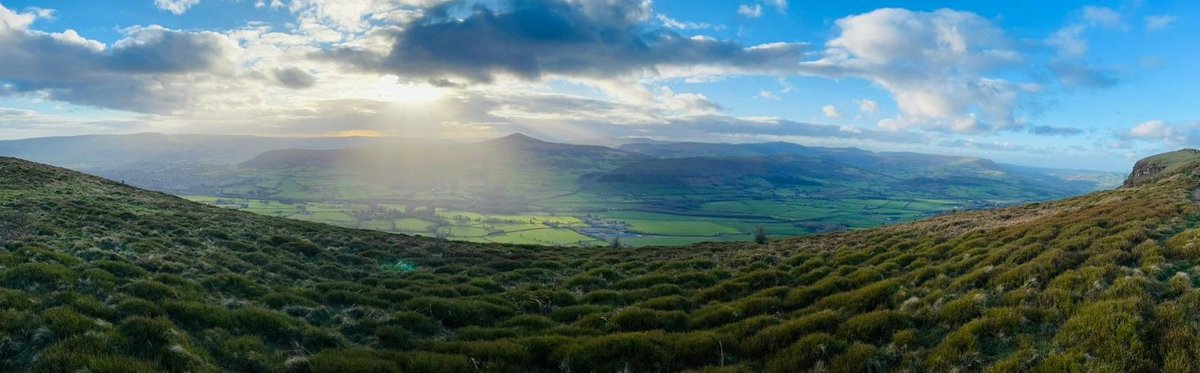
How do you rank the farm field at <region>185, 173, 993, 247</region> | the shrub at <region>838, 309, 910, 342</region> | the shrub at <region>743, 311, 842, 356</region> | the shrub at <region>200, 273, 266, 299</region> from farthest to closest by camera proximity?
the farm field at <region>185, 173, 993, 247</region> → the shrub at <region>200, 273, 266, 299</region> → the shrub at <region>743, 311, 842, 356</region> → the shrub at <region>838, 309, 910, 342</region>

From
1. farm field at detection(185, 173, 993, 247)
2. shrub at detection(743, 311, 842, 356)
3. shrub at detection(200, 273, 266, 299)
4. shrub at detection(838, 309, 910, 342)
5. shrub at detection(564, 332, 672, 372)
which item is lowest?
farm field at detection(185, 173, 993, 247)

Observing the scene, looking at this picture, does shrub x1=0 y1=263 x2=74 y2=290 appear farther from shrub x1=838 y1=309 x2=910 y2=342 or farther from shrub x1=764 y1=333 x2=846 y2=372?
shrub x1=838 y1=309 x2=910 y2=342

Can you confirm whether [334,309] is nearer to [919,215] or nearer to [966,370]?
[966,370]

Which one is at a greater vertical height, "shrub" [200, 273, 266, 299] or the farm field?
"shrub" [200, 273, 266, 299]

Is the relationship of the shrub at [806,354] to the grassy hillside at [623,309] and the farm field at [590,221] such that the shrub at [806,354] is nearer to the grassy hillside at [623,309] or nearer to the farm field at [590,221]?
the grassy hillside at [623,309]

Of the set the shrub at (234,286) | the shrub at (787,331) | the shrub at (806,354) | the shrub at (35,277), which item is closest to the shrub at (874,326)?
the shrub at (787,331)

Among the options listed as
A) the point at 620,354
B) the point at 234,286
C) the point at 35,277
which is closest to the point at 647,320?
the point at 620,354

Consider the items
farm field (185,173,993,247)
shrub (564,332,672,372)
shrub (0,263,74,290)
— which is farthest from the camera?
farm field (185,173,993,247)

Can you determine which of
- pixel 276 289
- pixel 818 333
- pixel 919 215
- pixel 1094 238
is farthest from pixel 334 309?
pixel 919 215

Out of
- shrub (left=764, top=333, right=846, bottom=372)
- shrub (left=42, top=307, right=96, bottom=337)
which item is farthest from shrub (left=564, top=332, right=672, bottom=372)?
shrub (left=42, top=307, right=96, bottom=337)

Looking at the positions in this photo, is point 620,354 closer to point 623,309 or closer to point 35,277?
point 623,309
